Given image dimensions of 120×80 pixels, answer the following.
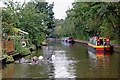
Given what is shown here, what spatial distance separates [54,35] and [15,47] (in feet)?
366

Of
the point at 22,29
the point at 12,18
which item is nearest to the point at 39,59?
the point at 12,18

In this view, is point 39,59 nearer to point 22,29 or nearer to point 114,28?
point 22,29

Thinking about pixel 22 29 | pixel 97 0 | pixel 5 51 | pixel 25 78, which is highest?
pixel 97 0

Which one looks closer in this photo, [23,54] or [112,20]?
[23,54]

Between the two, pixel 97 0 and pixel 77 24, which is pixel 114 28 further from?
pixel 77 24

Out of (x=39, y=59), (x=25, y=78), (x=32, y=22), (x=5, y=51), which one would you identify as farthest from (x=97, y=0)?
(x=25, y=78)

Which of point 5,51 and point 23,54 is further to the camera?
point 23,54

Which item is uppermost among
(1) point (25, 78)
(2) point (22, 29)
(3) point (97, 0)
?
(3) point (97, 0)

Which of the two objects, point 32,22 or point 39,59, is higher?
point 32,22

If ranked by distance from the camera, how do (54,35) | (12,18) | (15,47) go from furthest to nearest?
(54,35) < (15,47) < (12,18)

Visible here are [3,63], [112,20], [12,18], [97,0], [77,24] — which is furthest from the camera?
[77,24]

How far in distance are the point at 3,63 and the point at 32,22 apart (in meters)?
18.2

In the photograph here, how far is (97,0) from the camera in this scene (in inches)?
1125

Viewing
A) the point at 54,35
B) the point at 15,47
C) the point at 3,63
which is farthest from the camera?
the point at 54,35
